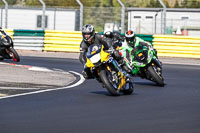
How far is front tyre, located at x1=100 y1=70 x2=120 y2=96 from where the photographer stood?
11.2 metres

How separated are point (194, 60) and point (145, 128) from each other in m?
17.0

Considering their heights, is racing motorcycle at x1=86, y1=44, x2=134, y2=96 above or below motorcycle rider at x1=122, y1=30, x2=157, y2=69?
below

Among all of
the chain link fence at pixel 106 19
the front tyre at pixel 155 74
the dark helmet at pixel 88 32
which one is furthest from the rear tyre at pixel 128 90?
the chain link fence at pixel 106 19

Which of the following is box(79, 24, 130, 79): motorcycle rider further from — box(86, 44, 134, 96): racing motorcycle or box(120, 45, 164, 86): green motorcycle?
box(120, 45, 164, 86): green motorcycle

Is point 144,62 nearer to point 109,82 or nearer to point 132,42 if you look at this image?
point 132,42

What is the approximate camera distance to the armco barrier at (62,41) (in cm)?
2614

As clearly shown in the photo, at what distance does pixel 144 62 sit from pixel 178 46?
1086cm

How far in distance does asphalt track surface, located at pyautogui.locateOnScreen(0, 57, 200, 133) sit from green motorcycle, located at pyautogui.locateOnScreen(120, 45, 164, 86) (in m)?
0.30

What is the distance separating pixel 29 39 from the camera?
2667 cm

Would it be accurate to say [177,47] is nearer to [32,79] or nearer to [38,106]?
[32,79]

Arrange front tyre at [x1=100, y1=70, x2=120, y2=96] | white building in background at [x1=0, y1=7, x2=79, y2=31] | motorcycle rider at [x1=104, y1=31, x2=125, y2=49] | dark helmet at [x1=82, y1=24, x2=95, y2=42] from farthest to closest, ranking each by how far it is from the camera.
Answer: white building in background at [x1=0, y1=7, x2=79, y2=31] < motorcycle rider at [x1=104, y1=31, x2=125, y2=49] < dark helmet at [x1=82, y1=24, x2=95, y2=42] < front tyre at [x1=100, y1=70, x2=120, y2=96]

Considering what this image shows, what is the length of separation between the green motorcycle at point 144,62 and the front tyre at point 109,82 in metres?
2.38

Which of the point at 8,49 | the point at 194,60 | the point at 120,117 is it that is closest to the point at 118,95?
the point at 120,117

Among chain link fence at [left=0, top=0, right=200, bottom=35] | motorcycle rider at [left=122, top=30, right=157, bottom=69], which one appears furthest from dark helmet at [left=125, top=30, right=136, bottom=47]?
chain link fence at [left=0, top=0, right=200, bottom=35]
